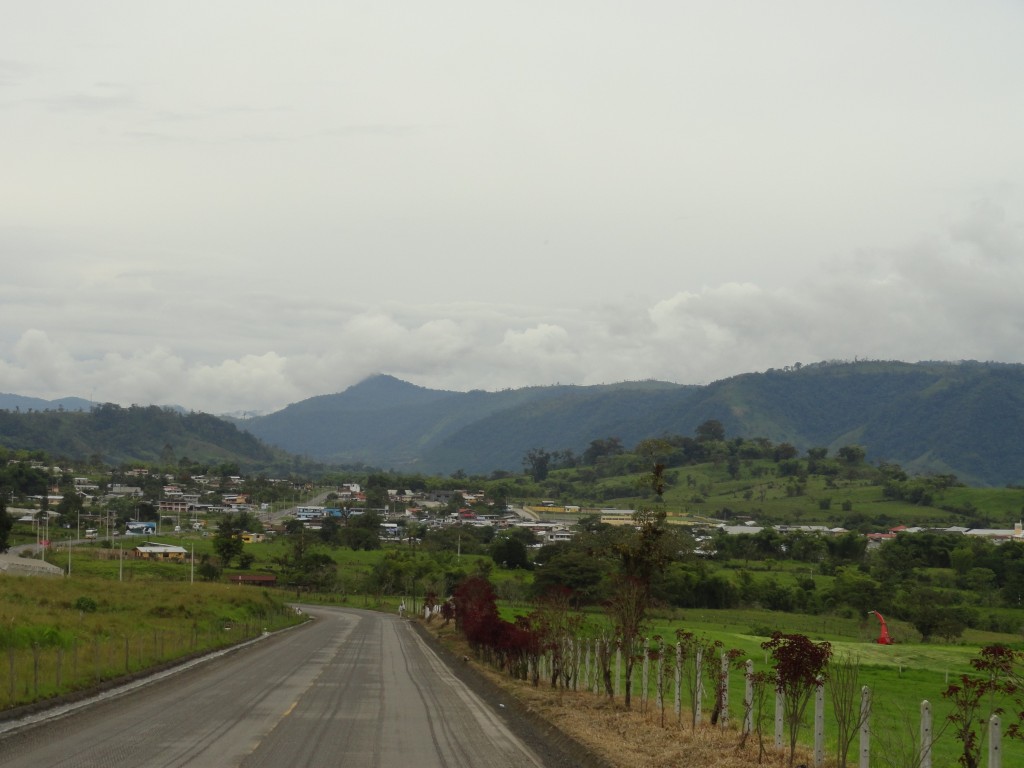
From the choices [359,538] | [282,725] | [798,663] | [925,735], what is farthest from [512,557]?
[925,735]

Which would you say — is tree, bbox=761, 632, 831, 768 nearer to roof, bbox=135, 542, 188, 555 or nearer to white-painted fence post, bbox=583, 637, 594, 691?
white-painted fence post, bbox=583, 637, 594, 691

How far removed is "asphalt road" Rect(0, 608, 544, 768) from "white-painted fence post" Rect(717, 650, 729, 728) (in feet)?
10.5

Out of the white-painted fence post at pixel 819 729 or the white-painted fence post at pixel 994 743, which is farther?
the white-painted fence post at pixel 819 729

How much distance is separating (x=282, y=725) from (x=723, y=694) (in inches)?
320

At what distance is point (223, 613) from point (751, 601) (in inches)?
2004

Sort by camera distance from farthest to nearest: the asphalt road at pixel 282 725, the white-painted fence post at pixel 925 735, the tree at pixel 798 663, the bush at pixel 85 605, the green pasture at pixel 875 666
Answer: the bush at pixel 85 605
the green pasture at pixel 875 666
the asphalt road at pixel 282 725
the tree at pixel 798 663
the white-painted fence post at pixel 925 735

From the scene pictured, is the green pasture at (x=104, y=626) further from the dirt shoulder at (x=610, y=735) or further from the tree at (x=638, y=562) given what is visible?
the tree at (x=638, y=562)

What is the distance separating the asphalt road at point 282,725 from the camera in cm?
1605

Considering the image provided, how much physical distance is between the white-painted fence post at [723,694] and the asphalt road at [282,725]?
3.21 meters

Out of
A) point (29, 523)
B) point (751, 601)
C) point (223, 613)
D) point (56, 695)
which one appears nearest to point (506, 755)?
point (56, 695)

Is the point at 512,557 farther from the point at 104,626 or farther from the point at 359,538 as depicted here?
the point at 104,626

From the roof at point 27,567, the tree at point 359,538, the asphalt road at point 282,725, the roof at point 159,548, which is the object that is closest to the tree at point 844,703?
the asphalt road at point 282,725

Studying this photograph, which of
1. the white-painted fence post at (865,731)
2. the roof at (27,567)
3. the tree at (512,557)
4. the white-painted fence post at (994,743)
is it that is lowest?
the tree at (512,557)

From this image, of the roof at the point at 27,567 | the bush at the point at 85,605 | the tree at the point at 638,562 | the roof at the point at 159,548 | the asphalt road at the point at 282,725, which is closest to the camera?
the asphalt road at the point at 282,725
